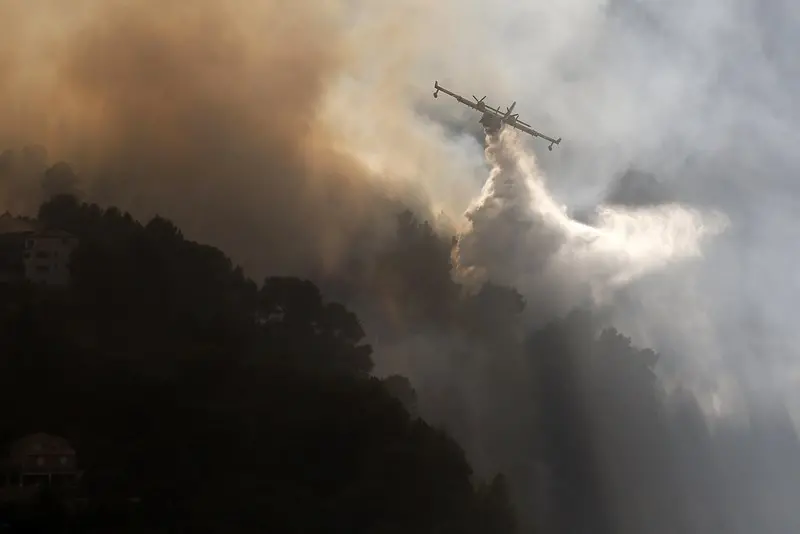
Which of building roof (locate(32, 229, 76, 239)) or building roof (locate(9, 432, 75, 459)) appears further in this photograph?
building roof (locate(32, 229, 76, 239))

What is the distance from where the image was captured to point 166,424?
55281 mm

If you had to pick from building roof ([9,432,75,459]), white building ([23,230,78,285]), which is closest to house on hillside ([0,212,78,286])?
white building ([23,230,78,285])

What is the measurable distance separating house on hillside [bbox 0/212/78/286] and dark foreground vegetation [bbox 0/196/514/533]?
1.18m

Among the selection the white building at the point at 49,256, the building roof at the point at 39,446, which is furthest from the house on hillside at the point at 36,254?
the building roof at the point at 39,446

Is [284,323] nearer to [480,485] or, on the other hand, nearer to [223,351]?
[223,351]

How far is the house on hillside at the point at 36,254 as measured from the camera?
214 feet

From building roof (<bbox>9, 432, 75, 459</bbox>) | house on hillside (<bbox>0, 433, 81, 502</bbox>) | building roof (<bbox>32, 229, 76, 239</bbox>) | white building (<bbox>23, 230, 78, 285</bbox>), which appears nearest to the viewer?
house on hillside (<bbox>0, 433, 81, 502</bbox>)

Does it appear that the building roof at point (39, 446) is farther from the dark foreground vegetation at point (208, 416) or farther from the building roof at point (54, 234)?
the building roof at point (54, 234)

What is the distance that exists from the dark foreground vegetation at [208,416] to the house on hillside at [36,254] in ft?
3.87

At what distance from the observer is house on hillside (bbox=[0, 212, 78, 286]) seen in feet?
214

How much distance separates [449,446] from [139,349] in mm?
13997

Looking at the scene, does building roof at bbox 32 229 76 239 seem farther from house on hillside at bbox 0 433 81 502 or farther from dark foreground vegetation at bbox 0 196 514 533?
house on hillside at bbox 0 433 81 502

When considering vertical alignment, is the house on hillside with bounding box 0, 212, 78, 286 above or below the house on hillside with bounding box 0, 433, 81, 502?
above

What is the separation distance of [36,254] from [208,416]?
50.5 feet
